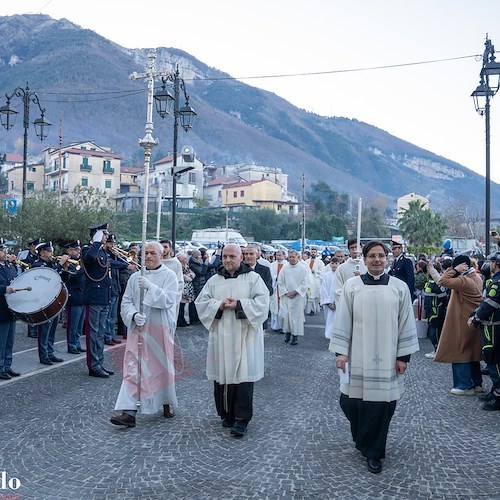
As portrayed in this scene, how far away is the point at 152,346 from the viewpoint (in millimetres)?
6332

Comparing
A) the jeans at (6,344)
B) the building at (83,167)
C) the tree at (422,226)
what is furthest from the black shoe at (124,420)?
the building at (83,167)

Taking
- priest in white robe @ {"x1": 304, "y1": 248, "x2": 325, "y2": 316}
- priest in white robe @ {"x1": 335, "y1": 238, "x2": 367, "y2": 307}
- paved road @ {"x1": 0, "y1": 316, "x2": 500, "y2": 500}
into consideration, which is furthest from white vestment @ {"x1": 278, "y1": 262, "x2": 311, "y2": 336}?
priest in white robe @ {"x1": 304, "y1": 248, "x2": 325, "y2": 316}

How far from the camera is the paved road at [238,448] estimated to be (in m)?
4.45

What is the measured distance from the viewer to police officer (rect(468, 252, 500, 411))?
21.8 ft

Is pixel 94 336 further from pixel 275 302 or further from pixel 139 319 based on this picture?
pixel 275 302

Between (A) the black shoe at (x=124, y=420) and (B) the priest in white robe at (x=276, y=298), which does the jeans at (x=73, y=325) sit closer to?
(A) the black shoe at (x=124, y=420)

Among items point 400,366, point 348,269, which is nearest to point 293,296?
point 348,269

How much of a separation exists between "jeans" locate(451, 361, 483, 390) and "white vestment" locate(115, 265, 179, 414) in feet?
12.3

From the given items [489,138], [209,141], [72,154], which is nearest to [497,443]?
[489,138]

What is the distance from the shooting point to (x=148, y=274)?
6.51 meters

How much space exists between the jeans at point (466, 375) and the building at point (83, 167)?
70.6 m

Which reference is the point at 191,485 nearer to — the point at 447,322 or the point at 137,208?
the point at 447,322

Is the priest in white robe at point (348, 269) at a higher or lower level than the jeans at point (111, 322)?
higher

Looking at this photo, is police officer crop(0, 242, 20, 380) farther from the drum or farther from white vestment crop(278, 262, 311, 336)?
white vestment crop(278, 262, 311, 336)
